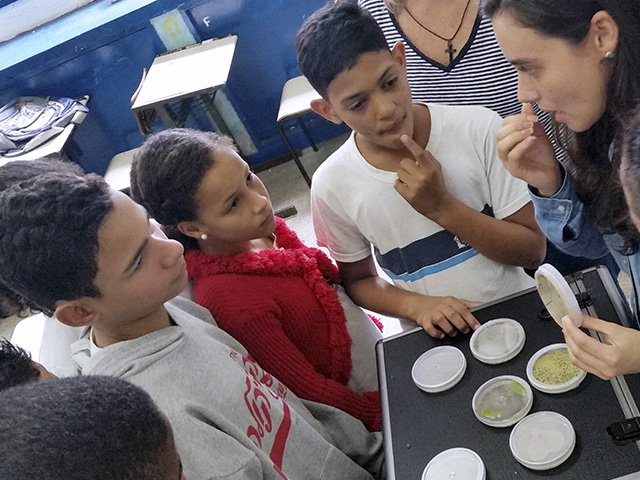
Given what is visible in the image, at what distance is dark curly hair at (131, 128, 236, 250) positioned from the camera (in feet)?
4.00

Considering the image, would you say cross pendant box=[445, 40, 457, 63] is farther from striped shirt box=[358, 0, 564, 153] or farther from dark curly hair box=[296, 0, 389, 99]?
dark curly hair box=[296, 0, 389, 99]

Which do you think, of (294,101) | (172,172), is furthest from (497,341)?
(294,101)

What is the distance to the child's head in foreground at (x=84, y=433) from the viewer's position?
603 millimetres

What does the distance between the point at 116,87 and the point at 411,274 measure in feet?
11.2

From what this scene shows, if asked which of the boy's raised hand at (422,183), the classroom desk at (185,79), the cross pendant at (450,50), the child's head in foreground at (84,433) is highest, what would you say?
the child's head in foreground at (84,433)

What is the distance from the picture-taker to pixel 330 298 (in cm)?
134

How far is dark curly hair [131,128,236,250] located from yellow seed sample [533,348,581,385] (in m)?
0.73

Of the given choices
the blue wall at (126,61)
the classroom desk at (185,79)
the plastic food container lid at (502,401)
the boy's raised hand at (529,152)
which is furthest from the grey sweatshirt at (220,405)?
the blue wall at (126,61)

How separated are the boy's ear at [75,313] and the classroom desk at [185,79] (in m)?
2.46

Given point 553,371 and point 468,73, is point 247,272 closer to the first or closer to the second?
point 553,371

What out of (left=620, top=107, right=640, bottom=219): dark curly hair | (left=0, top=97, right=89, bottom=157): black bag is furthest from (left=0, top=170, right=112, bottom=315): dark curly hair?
(left=0, top=97, right=89, bottom=157): black bag

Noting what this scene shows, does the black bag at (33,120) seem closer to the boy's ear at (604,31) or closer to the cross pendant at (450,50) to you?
the cross pendant at (450,50)

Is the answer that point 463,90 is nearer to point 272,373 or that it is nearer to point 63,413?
point 272,373

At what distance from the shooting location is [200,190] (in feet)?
4.03
